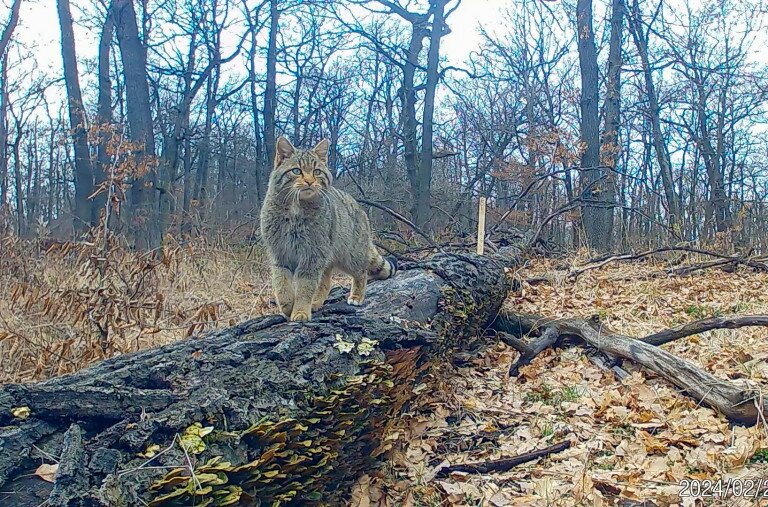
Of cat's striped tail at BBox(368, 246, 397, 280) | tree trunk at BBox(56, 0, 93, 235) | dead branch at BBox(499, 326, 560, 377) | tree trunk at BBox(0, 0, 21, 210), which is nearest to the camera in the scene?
dead branch at BBox(499, 326, 560, 377)

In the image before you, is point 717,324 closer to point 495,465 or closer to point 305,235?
point 495,465

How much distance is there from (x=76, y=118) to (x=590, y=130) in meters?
12.2

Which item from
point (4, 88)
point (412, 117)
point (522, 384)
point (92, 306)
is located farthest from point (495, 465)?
point (4, 88)

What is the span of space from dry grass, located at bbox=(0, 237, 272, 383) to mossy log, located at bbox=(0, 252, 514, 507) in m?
1.65

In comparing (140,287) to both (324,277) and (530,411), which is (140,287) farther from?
(530,411)

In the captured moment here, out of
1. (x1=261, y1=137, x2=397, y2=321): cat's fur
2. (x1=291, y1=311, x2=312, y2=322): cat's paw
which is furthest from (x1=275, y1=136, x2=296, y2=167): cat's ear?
(x1=291, y1=311, x2=312, y2=322): cat's paw

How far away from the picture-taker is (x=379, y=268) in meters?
5.19

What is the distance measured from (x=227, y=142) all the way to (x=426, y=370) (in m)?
22.9

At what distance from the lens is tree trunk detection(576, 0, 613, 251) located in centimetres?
1156

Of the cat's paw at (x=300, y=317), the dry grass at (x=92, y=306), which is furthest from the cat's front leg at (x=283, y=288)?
the dry grass at (x=92, y=306)

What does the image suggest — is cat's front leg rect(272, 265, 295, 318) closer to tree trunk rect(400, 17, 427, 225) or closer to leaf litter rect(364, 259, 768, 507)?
leaf litter rect(364, 259, 768, 507)

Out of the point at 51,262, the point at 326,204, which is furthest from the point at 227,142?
the point at 326,204

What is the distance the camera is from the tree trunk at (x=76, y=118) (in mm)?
12773

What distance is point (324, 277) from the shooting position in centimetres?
453
